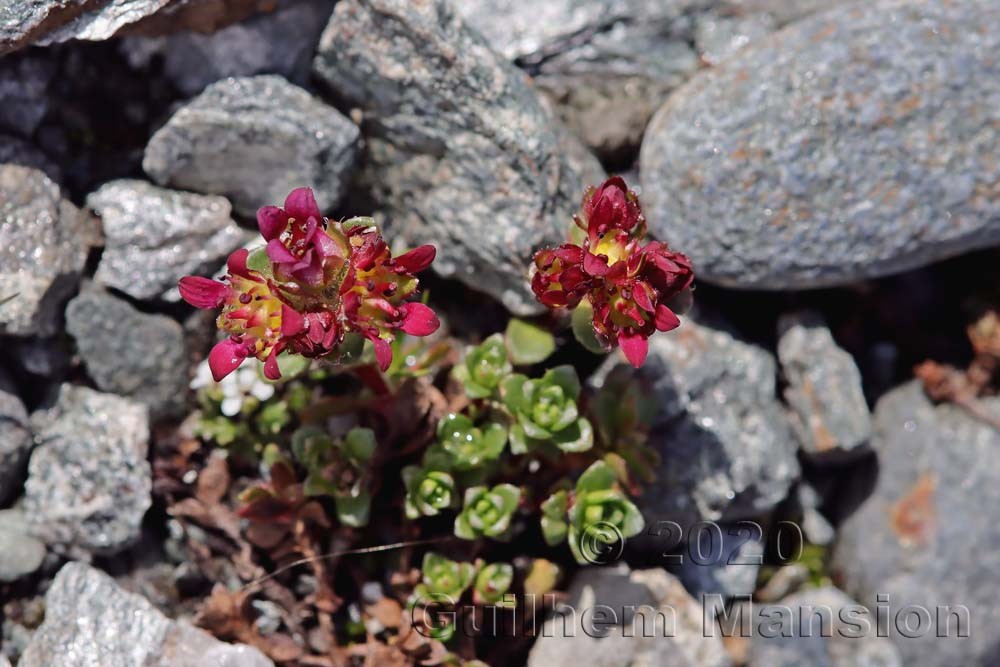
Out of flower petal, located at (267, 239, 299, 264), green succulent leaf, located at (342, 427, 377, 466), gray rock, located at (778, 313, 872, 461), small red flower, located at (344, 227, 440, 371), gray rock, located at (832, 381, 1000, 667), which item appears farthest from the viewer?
gray rock, located at (832, 381, 1000, 667)

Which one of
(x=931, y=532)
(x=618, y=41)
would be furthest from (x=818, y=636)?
(x=618, y=41)

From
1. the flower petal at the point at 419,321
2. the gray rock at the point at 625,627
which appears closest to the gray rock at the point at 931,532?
the gray rock at the point at 625,627

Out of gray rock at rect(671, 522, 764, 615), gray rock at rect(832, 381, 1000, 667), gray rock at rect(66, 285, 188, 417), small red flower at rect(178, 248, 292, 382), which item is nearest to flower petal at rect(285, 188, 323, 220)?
small red flower at rect(178, 248, 292, 382)

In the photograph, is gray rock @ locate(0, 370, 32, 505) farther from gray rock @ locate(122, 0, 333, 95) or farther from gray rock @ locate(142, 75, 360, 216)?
gray rock @ locate(122, 0, 333, 95)

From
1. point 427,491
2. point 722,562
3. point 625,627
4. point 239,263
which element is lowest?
point 722,562

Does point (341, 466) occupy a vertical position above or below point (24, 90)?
below

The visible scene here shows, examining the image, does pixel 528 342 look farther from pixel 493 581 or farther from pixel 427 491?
pixel 493 581
